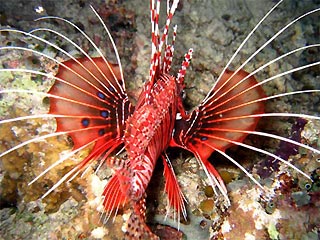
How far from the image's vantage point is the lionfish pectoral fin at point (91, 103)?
3379mm

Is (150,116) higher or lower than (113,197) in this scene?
higher

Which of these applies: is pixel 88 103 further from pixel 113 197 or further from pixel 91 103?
pixel 113 197

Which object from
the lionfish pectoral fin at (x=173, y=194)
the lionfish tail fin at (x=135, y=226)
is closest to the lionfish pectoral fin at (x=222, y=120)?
the lionfish pectoral fin at (x=173, y=194)

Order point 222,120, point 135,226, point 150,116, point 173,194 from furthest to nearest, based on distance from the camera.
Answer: point 222,120 → point 173,194 → point 150,116 → point 135,226

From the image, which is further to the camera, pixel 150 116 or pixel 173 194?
pixel 173 194

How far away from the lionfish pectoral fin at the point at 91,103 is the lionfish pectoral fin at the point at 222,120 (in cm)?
68

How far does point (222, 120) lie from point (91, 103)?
141 centimetres

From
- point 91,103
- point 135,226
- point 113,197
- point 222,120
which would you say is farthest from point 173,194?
point 91,103

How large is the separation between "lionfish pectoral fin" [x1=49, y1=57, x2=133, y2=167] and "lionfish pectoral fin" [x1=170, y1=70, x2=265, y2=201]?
680 mm

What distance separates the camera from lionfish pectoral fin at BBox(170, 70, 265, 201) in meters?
3.43

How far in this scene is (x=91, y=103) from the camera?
3.58m

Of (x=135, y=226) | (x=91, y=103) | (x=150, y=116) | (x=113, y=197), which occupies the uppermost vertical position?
(x=91, y=103)

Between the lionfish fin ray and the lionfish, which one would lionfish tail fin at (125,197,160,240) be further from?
the lionfish fin ray

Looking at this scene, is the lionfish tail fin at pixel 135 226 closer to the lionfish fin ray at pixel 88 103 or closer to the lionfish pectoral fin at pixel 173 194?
the lionfish pectoral fin at pixel 173 194
